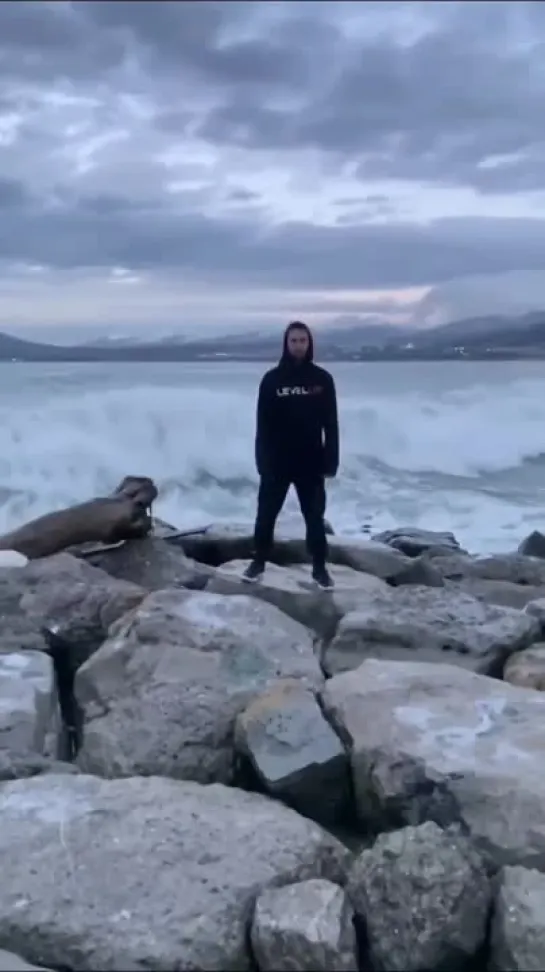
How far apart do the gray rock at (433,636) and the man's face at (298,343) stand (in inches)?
50.8

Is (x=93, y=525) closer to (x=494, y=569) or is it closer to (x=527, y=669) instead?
(x=494, y=569)

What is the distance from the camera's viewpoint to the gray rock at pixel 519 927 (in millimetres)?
3051

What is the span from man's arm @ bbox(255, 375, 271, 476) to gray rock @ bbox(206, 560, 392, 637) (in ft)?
1.94

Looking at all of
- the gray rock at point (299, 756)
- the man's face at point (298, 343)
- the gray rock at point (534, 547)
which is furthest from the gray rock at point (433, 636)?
the gray rock at point (534, 547)

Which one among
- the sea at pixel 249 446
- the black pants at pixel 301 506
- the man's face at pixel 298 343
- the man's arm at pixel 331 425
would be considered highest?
the man's face at pixel 298 343

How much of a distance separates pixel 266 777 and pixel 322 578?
7.65 ft

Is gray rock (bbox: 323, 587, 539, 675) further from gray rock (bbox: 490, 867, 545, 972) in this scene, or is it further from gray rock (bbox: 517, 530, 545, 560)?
gray rock (bbox: 517, 530, 545, 560)

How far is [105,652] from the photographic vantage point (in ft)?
15.8

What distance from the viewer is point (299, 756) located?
388 cm

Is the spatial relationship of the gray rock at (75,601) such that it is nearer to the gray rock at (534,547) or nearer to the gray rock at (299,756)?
the gray rock at (299,756)

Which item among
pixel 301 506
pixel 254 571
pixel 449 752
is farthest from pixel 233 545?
pixel 449 752

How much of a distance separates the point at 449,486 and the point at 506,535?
335cm

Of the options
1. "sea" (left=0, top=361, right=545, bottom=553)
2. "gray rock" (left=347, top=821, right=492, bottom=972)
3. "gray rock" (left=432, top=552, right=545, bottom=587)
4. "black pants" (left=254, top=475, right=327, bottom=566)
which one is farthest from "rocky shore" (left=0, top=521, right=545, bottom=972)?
"sea" (left=0, top=361, right=545, bottom=553)

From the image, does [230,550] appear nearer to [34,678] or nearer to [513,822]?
[34,678]
